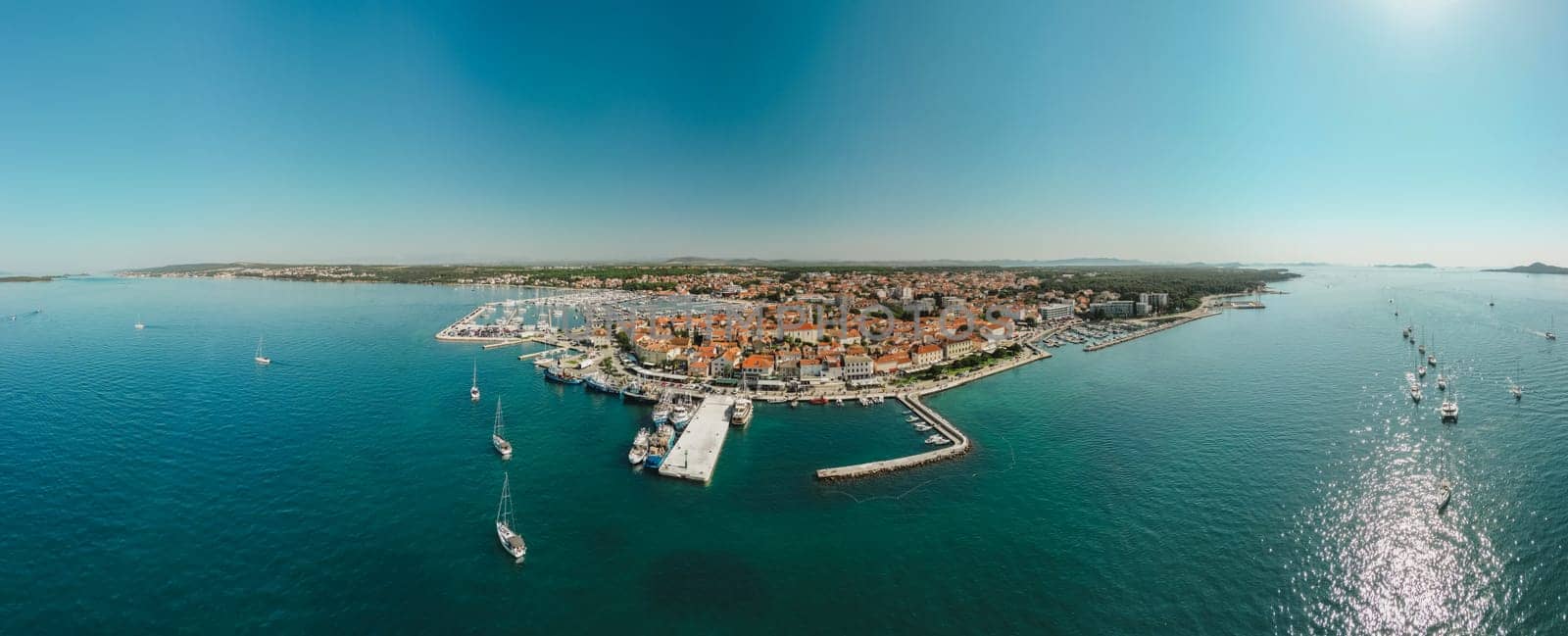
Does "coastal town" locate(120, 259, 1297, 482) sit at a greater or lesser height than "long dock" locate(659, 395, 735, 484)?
greater

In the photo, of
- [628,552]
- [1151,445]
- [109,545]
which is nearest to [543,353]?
[109,545]

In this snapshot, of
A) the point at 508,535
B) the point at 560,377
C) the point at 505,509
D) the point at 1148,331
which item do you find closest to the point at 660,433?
the point at 505,509

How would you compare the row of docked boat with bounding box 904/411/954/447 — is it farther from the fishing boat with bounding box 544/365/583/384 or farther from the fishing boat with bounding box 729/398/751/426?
the fishing boat with bounding box 544/365/583/384

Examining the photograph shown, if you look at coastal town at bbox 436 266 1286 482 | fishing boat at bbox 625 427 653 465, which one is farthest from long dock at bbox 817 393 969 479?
fishing boat at bbox 625 427 653 465

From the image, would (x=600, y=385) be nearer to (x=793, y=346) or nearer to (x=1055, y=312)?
(x=793, y=346)

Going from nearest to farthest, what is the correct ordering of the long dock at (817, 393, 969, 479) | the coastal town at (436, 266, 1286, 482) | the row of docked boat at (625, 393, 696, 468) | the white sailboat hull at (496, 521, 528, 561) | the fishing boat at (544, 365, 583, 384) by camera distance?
the white sailboat hull at (496, 521, 528, 561) → the long dock at (817, 393, 969, 479) → the row of docked boat at (625, 393, 696, 468) → the coastal town at (436, 266, 1286, 482) → the fishing boat at (544, 365, 583, 384)
